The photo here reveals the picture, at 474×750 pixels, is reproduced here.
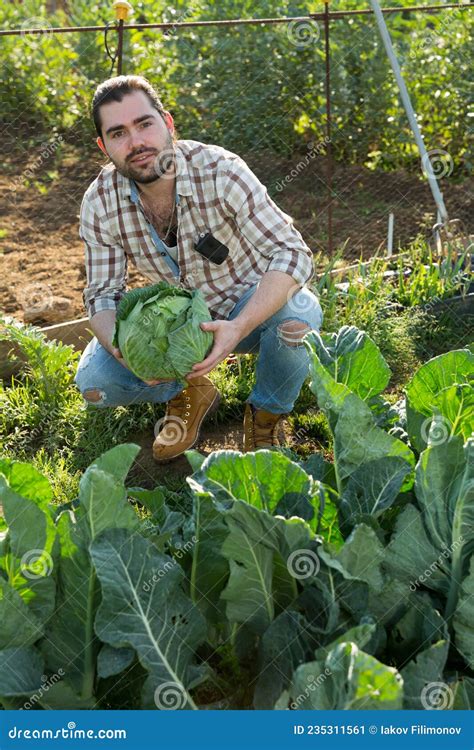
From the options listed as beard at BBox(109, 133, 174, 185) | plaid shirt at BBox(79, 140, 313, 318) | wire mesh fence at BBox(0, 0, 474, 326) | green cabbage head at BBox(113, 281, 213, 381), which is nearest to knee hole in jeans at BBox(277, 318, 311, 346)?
plaid shirt at BBox(79, 140, 313, 318)

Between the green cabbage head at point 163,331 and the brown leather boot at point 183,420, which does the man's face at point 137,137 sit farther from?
the brown leather boot at point 183,420

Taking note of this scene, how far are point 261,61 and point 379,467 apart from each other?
187 inches

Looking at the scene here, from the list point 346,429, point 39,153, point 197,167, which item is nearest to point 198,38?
point 39,153

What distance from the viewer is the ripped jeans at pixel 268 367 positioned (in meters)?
3.35

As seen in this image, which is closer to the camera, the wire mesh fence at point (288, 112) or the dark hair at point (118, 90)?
the dark hair at point (118, 90)

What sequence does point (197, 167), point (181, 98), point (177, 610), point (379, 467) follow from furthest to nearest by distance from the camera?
point (181, 98)
point (197, 167)
point (379, 467)
point (177, 610)

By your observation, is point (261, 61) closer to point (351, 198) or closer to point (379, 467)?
point (351, 198)

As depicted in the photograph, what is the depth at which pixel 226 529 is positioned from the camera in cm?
207

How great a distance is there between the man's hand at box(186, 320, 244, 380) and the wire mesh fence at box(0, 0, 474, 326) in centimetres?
261

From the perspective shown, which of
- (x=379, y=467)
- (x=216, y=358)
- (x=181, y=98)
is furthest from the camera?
(x=181, y=98)

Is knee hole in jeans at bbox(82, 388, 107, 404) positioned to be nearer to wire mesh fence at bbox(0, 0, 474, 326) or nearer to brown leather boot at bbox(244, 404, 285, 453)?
brown leather boot at bbox(244, 404, 285, 453)

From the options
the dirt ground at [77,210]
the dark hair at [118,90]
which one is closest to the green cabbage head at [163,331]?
the dark hair at [118,90]

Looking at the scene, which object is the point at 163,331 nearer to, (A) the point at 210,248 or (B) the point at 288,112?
(A) the point at 210,248

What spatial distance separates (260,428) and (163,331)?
79cm
